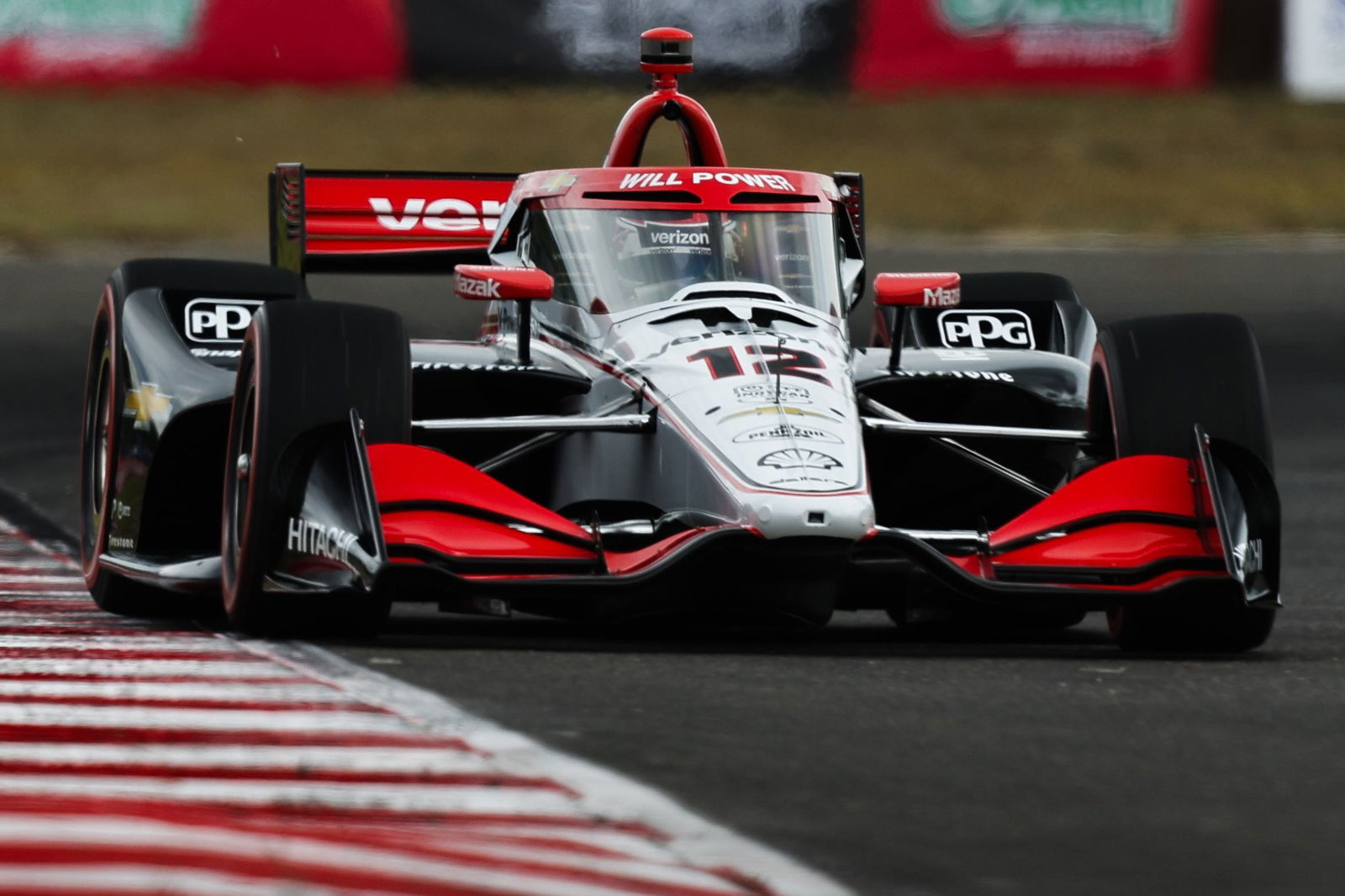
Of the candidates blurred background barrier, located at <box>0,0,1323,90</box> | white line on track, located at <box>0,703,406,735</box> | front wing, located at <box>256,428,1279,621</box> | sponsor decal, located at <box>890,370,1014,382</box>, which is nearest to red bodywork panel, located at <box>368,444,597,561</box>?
front wing, located at <box>256,428,1279,621</box>

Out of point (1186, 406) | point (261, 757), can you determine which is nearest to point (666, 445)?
point (1186, 406)

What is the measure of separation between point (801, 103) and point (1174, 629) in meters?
11.3

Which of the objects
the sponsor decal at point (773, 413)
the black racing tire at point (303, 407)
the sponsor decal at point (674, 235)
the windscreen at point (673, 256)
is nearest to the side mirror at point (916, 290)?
the windscreen at point (673, 256)

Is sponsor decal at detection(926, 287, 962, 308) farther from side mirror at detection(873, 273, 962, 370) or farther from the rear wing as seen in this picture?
the rear wing

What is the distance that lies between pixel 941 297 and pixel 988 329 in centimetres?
145

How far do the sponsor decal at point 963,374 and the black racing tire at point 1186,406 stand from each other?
2.39 feet

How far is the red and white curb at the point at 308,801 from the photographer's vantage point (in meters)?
3.85

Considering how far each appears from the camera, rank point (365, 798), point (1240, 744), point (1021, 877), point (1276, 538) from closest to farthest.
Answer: point (1021, 877), point (365, 798), point (1240, 744), point (1276, 538)

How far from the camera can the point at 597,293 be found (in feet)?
26.0

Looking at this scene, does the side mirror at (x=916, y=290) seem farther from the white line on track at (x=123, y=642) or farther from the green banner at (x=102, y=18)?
the green banner at (x=102, y=18)

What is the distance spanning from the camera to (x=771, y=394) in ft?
23.1

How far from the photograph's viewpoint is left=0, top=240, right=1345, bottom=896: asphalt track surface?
418 centimetres

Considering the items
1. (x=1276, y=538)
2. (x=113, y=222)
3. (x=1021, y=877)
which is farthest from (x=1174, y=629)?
(x=113, y=222)

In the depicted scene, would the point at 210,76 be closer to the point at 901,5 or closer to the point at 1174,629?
the point at 901,5
